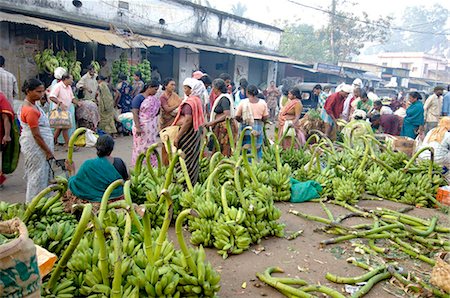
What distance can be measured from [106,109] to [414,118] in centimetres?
734

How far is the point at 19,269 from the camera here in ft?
5.27

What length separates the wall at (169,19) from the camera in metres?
10.1

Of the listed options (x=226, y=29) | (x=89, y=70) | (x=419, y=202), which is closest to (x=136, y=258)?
(x=419, y=202)

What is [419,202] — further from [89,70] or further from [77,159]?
[89,70]

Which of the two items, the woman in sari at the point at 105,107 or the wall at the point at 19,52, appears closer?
the wall at the point at 19,52

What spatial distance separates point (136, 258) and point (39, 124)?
2732mm

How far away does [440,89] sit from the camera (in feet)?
32.4

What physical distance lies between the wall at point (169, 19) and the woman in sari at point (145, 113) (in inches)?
207

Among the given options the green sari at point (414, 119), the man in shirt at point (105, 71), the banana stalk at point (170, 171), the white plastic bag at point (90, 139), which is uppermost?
the man in shirt at point (105, 71)

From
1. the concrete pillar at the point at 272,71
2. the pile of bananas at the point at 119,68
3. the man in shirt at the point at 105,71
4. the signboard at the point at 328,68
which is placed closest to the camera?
the man in shirt at the point at 105,71

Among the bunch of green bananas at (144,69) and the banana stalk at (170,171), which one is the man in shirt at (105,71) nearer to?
the bunch of green bananas at (144,69)

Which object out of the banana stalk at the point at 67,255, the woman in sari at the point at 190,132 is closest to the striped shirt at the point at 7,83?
the woman in sari at the point at 190,132

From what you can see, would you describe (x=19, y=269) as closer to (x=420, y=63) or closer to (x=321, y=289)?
(x=321, y=289)

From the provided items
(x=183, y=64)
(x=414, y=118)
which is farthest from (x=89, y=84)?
(x=414, y=118)
